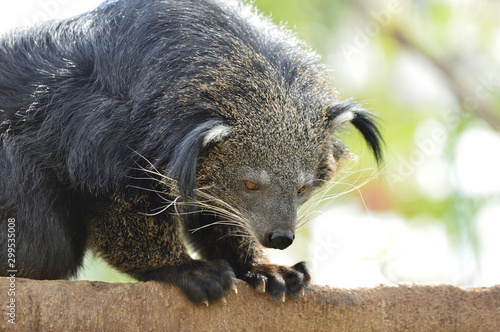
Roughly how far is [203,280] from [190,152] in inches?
36.2

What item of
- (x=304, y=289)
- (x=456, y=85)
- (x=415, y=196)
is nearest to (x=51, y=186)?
(x=304, y=289)

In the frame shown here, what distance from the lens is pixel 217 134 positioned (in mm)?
4578

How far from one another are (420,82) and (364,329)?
872 cm

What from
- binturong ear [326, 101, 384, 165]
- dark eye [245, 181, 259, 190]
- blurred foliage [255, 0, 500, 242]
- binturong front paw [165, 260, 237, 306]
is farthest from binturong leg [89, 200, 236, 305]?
blurred foliage [255, 0, 500, 242]

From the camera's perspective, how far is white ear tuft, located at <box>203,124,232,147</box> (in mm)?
4516

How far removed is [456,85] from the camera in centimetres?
1052

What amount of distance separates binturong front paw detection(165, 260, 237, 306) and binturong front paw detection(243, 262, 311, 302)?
20cm

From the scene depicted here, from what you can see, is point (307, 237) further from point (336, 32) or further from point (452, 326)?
point (452, 326)

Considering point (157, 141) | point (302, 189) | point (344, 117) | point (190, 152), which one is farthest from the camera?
point (344, 117)

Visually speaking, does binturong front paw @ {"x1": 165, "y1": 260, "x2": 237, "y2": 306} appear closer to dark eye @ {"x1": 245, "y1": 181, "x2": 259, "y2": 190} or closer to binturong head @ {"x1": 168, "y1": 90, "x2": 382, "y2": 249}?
binturong head @ {"x1": 168, "y1": 90, "x2": 382, "y2": 249}

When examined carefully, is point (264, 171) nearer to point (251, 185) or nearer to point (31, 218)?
point (251, 185)

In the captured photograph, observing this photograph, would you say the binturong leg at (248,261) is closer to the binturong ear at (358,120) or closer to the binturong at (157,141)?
the binturong at (157,141)

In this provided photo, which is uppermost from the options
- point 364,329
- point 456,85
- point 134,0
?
point 456,85

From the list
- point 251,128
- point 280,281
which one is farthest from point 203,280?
point 251,128
